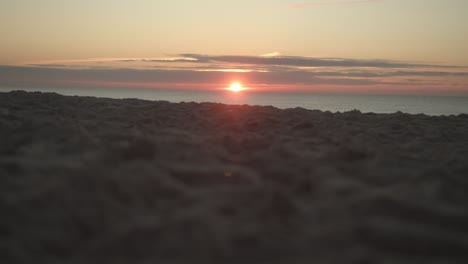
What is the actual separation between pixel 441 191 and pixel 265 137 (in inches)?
69.6

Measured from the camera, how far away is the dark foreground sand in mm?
1574

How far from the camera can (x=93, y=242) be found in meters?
1.60

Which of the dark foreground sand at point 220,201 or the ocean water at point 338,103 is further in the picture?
the ocean water at point 338,103

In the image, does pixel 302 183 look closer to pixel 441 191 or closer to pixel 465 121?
pixel 441 191

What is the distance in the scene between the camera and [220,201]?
196 centimetres

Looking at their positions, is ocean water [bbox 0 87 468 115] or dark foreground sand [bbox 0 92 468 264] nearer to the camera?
dark foreground sand [bbox 0 92 468 264]

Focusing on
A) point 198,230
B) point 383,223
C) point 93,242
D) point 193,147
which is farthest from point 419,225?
point 193,147

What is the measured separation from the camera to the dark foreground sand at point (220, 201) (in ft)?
5.16

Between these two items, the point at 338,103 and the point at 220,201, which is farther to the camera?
the point at 338,103

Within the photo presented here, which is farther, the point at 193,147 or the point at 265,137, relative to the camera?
the point at 265,137

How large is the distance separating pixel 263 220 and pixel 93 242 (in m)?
0.70

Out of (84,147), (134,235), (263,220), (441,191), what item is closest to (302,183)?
(263,220)

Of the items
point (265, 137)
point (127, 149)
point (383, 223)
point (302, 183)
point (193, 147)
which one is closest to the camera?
point (383, 223)

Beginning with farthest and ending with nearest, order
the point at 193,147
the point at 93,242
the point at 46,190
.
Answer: the point at 193,147, the point at 46,190, the point at 93,242
